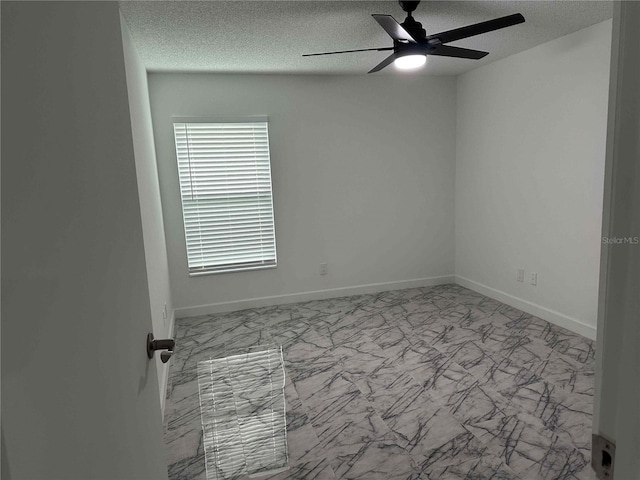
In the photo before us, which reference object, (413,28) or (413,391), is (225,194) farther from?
(413,391)

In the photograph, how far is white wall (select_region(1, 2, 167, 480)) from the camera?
1.46ft

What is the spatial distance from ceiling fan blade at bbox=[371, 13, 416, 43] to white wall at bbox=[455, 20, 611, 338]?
1700mm

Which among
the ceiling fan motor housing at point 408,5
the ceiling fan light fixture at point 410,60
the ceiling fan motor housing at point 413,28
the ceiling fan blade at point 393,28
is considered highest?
the ceiling fan motor housing at point 408,5

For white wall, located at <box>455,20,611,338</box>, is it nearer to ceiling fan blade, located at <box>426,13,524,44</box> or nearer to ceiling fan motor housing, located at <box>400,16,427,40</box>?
ceiling fan blade, located at <box>426,13,524,44</box>

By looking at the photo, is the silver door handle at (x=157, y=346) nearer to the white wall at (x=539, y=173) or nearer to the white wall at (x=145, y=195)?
the white wall at (x=145, y=195)

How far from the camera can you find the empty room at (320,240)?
543mm

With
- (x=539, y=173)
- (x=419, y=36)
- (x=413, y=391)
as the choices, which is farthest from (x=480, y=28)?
(x=413, y=391)

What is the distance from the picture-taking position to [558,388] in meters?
2.69

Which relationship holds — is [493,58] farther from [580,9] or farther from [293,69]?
[293,69]

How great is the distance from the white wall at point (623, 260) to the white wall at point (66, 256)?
2.40ft

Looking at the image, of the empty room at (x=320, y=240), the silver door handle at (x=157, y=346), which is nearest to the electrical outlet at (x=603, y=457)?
the empty room at (x=320, y=240)

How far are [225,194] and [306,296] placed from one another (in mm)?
1486

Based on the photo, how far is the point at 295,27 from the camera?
2.96 m

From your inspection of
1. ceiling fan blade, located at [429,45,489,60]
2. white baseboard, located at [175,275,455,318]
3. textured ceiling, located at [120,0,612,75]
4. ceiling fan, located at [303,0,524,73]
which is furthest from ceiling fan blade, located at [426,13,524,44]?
white baseboard, located at [175,275,455,318]
